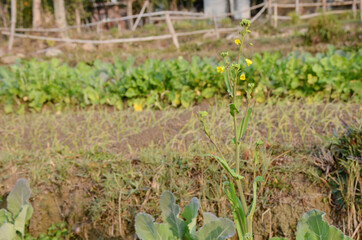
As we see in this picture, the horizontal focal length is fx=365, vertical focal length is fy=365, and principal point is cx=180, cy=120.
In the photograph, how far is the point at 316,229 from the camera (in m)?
1.38

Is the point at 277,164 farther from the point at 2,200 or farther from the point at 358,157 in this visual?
the point at 2,200

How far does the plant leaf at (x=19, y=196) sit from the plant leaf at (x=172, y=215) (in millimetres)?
867

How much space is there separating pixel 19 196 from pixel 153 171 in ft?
A: 2.52

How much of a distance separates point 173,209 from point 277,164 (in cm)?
83

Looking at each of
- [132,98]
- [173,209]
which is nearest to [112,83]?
[132,98]

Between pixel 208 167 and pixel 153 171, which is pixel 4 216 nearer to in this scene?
pixel 153 171

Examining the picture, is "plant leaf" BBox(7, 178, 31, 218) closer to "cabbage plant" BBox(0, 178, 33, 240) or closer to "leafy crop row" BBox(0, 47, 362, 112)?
"cabbage plant" BBox(0, 178, 33, 240)

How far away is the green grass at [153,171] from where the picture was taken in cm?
204

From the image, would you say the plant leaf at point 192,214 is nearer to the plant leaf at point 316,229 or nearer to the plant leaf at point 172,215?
the plant leaf at point 172,215

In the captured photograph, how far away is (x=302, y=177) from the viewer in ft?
6.82

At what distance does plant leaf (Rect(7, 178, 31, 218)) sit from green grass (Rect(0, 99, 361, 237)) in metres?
0.25

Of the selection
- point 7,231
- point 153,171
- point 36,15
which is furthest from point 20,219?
point 36,15

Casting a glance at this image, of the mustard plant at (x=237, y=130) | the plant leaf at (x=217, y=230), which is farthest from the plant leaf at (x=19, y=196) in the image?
the mustard plant at (x=237, y=130)

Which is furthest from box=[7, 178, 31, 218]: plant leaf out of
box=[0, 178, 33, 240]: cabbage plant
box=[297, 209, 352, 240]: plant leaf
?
box=[297, 209, 352, 240]: plant leaf
